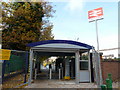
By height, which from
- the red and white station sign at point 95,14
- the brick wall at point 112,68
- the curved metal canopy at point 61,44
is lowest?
the brick wall at point 112,68

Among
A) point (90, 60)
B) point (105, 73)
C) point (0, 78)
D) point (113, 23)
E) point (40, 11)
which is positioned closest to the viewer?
point (0, 78)

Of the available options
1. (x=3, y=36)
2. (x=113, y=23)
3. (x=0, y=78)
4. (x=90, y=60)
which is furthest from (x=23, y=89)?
(x=113, y=23)

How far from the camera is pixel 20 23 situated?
1395 cm

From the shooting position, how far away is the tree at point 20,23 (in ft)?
43.7

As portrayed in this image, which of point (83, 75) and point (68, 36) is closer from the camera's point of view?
point (83, 75)

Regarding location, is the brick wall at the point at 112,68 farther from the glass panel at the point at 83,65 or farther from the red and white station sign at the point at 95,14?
the red and white station sign at the point at 95,14

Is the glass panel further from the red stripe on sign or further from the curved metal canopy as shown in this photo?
the red stripe on sign

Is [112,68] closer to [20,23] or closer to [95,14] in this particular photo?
[95,14]

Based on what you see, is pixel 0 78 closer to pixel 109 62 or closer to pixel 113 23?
pixel 109 62

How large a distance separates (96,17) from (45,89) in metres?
6.19

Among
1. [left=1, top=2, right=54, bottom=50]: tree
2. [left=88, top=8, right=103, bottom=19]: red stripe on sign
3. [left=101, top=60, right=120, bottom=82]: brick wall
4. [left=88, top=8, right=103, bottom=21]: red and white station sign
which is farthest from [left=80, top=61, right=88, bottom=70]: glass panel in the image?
[left=1, top=2, right=54, bottom=50]: tree

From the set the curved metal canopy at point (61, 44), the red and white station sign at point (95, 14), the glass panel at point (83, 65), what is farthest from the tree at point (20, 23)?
the red and white station sign at point (95, 14)

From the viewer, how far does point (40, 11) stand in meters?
15.0

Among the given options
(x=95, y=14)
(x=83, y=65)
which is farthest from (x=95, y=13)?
(x=83, y=65)
